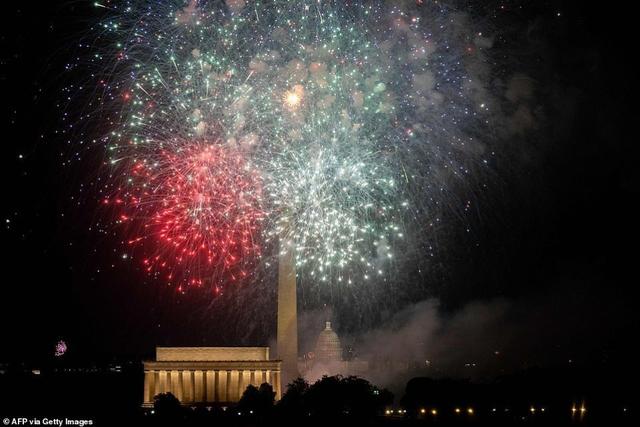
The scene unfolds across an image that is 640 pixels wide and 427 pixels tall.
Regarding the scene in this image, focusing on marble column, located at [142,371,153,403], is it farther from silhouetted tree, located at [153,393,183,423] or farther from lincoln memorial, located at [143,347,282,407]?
silhouetted tree, located at [153,393,183,423]

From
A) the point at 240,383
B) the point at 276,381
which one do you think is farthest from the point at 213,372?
the point at 276,381

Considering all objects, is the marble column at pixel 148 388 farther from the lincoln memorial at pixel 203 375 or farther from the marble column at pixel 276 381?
the marble column at pixel 276 381

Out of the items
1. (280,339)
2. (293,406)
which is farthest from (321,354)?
(293,406)

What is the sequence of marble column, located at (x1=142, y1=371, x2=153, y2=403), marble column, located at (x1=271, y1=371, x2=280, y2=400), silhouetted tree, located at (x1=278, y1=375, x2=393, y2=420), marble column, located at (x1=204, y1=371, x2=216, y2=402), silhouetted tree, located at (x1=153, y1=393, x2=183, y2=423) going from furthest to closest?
1. marble column, located at (x1=204, y1=371, x2=216, y2=402)
2. marble column, located at (x1=271, y1=371, x2=280, y2=400)
3. marble column, located at (x1=142, y1=371, x2=153, y2=403)
4. silhouetted tree, located at (x1=278, y1=375, x2=393, y2=420)
5. silhouetted tree, located at (x1=153, y1=393, x2=183, y2=423)

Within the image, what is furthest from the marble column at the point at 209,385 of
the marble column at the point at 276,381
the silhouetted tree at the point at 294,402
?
the silhouetted tree at the point at 294,402

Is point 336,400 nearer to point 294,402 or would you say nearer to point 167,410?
point 294,402

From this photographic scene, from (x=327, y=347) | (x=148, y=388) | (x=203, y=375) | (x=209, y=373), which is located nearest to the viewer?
(x=148, y=388)

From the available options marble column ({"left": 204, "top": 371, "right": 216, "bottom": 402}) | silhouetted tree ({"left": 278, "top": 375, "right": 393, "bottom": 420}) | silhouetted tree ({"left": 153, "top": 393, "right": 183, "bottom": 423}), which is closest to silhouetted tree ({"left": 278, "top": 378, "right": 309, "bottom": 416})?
silhouetted tree ({"left": 278, "top": 375, "right": 393, "bottom": 420})

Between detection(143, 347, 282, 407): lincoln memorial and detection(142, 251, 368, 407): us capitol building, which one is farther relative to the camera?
detection(143, 347, 282, 407): lincoln memorial
